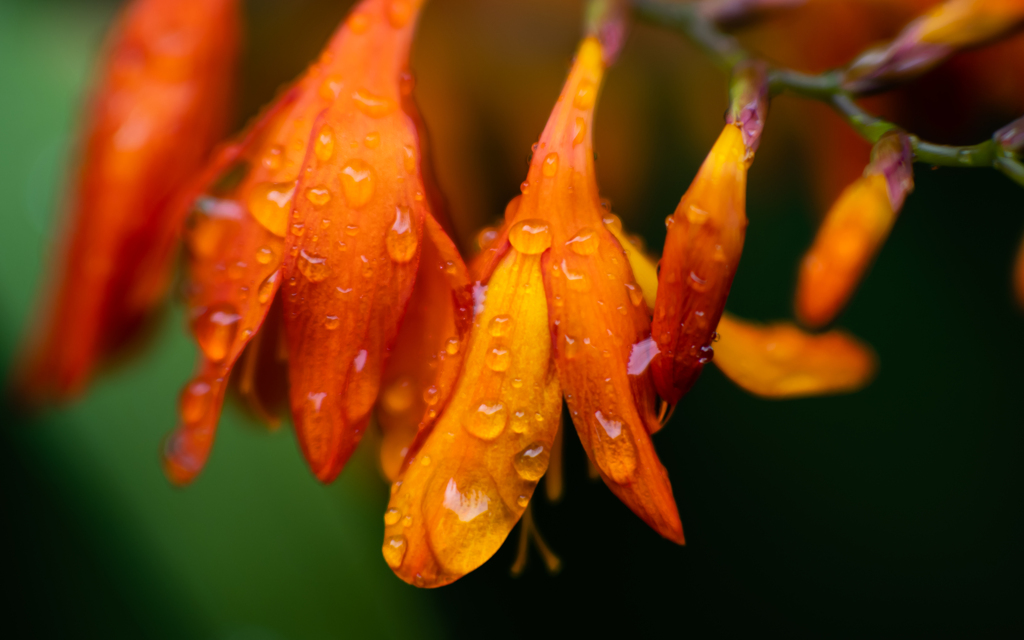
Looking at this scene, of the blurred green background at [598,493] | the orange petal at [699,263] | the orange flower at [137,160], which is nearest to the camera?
the orange petal at [699,263]

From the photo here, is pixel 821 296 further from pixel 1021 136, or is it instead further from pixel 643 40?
pixel 643 40

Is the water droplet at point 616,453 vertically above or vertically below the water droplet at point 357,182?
below

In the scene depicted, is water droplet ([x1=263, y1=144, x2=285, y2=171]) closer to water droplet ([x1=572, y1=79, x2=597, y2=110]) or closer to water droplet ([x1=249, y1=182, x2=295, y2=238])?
water droplet ([x1=249, y1=182, x2=295, y2=238])

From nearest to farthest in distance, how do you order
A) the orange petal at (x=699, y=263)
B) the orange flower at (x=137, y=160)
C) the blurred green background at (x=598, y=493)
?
the orange petal at (x=699, y=263) → the orange flower at (x=137, y=160) → the blurred green background at (x=598, y=493)

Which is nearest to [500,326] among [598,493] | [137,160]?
[137,160]

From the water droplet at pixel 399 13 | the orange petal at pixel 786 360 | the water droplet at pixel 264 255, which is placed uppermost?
the water droplet at pixel 399 13

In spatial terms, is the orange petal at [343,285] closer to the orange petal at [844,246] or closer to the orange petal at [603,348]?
the orange petal at [603,348]

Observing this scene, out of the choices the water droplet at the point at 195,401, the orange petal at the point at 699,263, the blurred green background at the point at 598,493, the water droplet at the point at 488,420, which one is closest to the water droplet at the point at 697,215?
the orange petal at the point at 699,263

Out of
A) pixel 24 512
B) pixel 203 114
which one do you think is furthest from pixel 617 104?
pixel 24 512
